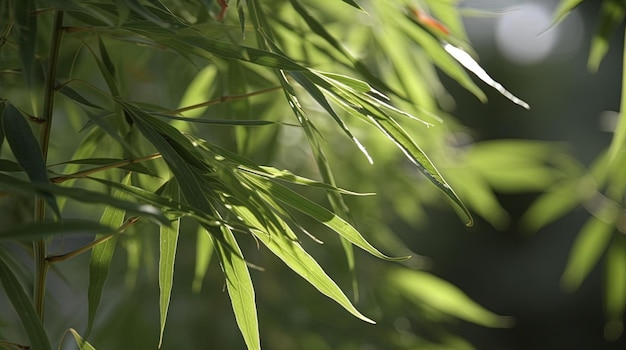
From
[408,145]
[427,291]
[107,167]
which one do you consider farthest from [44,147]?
[427,291]

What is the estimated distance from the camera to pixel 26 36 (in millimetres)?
309

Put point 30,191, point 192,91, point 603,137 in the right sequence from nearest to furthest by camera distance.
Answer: point 30,191 → point 192,91 → point 603,137

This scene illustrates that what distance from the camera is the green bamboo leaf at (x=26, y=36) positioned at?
30 cm

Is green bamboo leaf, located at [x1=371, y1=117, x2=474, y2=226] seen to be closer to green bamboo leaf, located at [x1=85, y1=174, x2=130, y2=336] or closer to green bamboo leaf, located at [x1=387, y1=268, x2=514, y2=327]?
green bamboo leaf, located at [x1=85, y1=174, x2=130, y2=336]

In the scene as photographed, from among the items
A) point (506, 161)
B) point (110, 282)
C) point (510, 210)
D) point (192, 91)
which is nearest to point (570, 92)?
point (510, 210)

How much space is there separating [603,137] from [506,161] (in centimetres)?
144

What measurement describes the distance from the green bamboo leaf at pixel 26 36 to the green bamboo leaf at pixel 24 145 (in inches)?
1.0

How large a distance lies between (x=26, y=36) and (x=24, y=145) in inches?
1.6

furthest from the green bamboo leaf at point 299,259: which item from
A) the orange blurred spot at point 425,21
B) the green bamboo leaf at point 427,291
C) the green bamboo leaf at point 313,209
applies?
the green bamboo leaf at point 427,291

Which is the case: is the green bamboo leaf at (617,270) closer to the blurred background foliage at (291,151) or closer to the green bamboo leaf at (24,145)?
the blurred background foliage at (291,151)

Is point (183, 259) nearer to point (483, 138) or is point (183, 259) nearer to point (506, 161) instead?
point (506, 161)

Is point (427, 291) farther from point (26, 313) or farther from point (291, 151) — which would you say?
point (26, 313)

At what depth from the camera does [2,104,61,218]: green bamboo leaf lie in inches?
12.0

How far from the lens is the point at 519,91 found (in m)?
2.32
